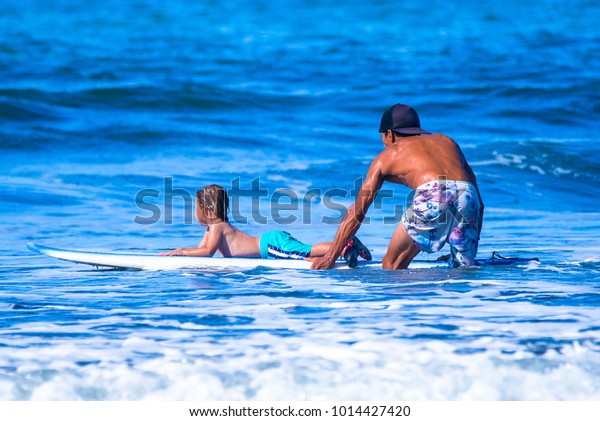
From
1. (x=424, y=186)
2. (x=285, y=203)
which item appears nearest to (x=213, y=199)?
(x=424, y=186)

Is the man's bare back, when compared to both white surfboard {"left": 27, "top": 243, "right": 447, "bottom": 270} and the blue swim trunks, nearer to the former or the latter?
white surfboard {"left": 27, "top": 243, "right": 447, "bottom": 270}

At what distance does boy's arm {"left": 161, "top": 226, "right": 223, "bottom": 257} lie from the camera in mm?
7785

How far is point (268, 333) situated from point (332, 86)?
16.7 m

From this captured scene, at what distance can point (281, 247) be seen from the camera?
782 cm

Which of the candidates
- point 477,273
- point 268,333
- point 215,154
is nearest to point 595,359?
point 268,333

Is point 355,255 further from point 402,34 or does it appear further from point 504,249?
point 402,34

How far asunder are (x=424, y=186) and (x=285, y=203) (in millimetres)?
5911

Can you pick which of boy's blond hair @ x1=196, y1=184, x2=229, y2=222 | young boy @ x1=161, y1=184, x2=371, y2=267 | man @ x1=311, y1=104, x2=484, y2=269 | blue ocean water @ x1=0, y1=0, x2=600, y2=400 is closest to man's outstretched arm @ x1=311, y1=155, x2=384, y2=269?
man @ x1=311, y1=104, x2=484, y2=269

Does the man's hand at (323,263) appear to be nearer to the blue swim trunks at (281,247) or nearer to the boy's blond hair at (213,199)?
the blue swim trunks at (281,247)

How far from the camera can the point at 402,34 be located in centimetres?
3431

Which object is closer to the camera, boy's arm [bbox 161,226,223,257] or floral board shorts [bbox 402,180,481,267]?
floral board shorts [bbox 402,180,481,267]

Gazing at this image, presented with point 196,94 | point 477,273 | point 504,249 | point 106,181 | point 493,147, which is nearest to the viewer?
point 477,273

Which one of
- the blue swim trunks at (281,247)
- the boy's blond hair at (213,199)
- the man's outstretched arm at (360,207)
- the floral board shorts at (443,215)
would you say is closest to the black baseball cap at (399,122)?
the man's outstretched arm at (360,207)

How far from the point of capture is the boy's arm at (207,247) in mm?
7785
